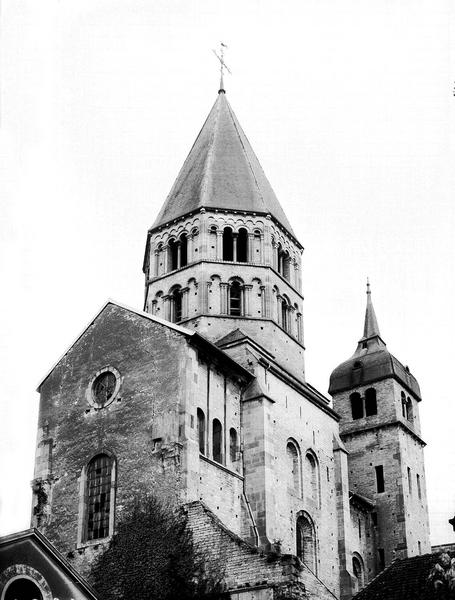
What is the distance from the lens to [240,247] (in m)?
43.8

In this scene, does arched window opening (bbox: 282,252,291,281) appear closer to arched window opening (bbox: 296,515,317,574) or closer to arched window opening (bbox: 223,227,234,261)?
arched window opening (bbox: 223,227,234,261)

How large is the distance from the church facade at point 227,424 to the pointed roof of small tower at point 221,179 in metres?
0.10

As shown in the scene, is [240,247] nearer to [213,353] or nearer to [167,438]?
[213,353]

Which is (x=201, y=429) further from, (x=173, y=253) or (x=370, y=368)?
(x=370, y=368)

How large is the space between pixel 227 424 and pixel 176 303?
29.7 ft

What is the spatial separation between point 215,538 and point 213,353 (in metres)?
7.62

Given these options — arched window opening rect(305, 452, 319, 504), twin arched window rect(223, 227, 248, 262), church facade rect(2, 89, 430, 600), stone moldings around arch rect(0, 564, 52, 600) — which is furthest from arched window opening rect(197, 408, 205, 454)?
twin arched window rect(223, 227, 248, 262)

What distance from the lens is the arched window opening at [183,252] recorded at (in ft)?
143

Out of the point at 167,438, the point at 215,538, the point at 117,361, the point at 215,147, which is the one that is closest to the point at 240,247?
the point at 215,147

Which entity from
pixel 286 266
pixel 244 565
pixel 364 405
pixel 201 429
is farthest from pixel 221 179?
pixel 244 565

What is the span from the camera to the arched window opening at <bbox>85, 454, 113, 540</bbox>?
1310 inches

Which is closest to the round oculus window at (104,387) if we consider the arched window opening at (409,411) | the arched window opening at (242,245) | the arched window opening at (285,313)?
the arched window opening at (242,245)

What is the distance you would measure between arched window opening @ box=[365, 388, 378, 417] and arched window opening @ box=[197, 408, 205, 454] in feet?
61.1

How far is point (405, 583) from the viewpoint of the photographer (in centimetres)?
2873
